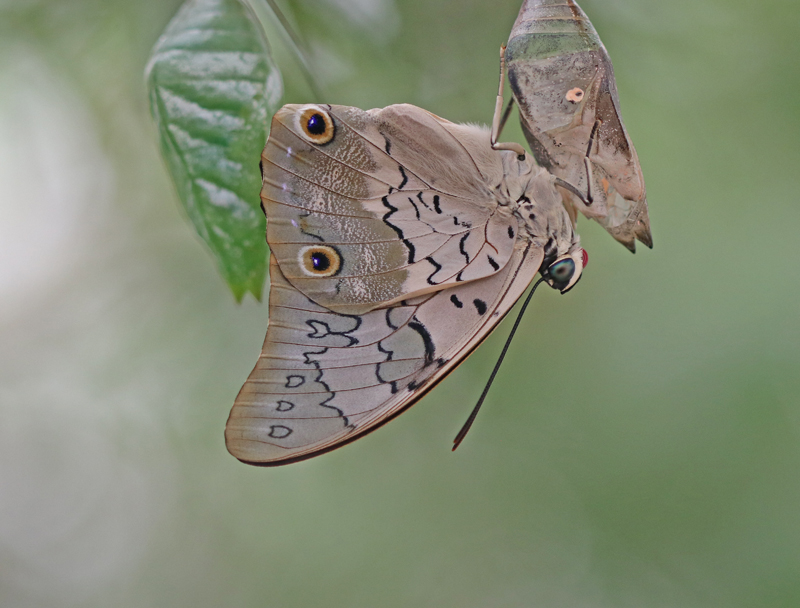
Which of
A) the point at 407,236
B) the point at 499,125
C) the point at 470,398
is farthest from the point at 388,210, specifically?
the point at 470,398

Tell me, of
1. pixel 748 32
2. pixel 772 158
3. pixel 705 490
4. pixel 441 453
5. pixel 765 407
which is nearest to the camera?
pixel 748 32

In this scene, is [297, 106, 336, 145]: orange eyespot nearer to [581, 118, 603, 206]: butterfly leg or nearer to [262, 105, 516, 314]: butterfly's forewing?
[262, 105, 516, 314]: butterfly's forewing

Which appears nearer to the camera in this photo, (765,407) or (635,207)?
(635,207)

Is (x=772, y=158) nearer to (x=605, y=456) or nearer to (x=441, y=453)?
(x=605, y=456)

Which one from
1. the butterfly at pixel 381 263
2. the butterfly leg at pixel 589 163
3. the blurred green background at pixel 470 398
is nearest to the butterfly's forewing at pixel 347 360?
the butterfly at pixel 381 263

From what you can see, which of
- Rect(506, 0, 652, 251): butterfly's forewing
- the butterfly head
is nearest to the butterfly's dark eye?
the butterfly head

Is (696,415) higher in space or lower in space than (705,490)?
higher

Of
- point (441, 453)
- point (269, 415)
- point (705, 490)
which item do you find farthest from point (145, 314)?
point (705, 490)
